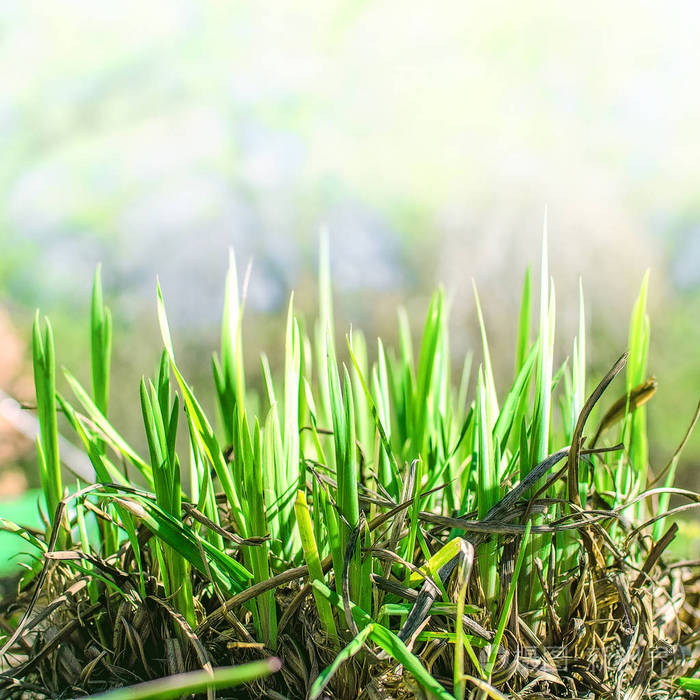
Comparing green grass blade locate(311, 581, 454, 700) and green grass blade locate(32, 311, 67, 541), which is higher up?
green grass blade locate(32, 311, 67, 541)

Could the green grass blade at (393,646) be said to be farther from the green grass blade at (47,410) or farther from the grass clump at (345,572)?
the green grass blade at (47,410)

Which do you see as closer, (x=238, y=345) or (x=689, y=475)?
(x=238, y=345)

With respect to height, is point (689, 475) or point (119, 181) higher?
point (119, 181)

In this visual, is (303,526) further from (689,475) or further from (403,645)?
(689,475)

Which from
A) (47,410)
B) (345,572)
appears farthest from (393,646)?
(47,410)

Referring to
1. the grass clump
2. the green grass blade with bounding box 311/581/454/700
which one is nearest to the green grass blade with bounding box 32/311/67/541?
the grass clump

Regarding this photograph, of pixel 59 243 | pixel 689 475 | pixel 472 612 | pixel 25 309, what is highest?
pixel 472 612

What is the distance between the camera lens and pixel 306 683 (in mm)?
185

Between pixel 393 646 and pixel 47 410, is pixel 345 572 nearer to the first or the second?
pixel 393 646

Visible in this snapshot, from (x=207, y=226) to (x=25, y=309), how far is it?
866mm

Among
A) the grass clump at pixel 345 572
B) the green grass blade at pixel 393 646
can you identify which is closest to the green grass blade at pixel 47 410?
the grass clump at pixel 345 572

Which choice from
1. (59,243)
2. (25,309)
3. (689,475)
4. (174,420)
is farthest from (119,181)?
(174,420)

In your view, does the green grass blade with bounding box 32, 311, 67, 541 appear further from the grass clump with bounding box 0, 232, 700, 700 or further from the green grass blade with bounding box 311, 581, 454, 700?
the green grass blade with bounding box 311, 581, 454, 700

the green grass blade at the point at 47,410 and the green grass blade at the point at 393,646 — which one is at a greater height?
the green grass blade at the point at 47,410
